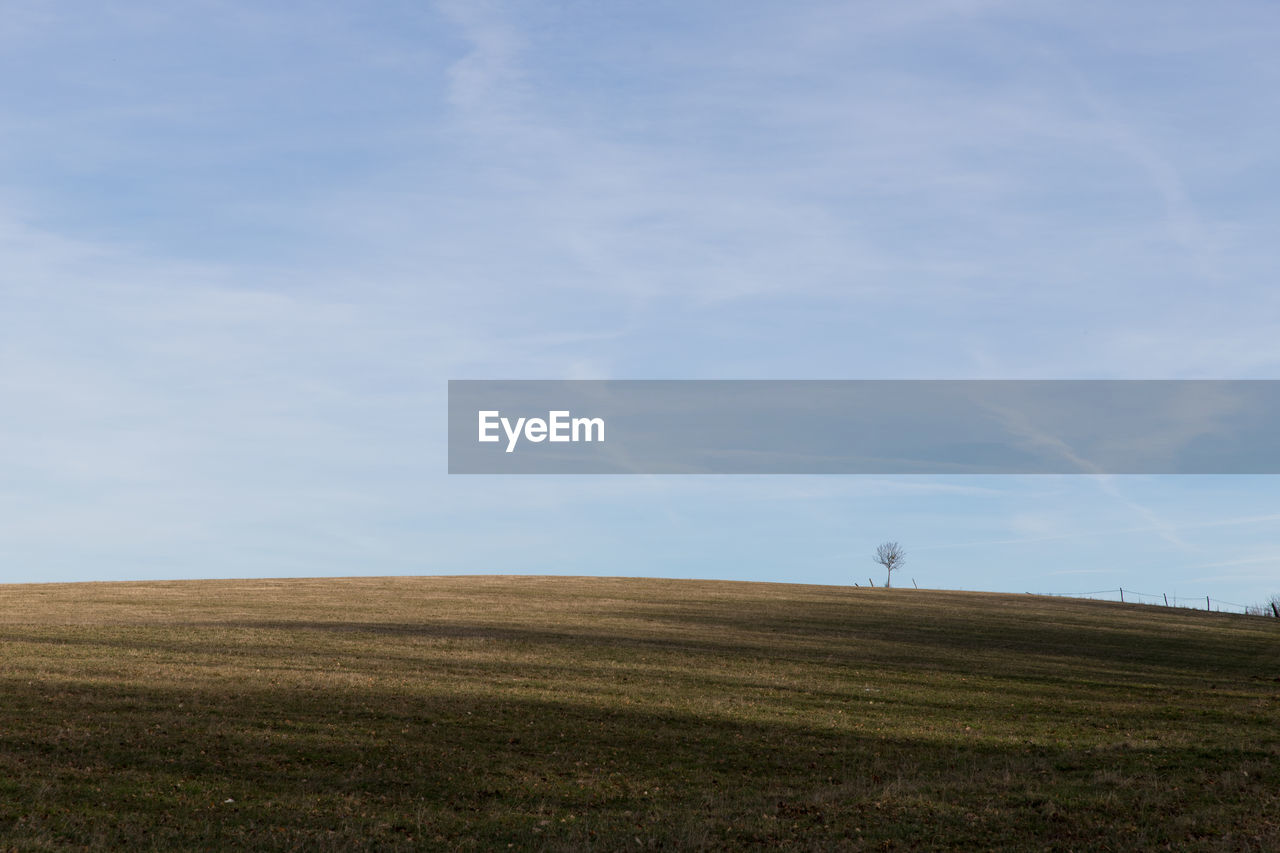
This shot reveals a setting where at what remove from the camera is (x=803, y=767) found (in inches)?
883

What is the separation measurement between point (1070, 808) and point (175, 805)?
16.0 m

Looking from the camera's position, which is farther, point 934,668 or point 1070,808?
point 934,668

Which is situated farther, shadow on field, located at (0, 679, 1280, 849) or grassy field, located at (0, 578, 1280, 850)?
grassy field, located at (0, 578, 1280, 850)

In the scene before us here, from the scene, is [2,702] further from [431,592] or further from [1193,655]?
[1193,655]

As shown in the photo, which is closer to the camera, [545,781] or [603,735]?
[545,781]

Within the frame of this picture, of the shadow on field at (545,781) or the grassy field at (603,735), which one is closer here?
the shadow on field at (545,781)

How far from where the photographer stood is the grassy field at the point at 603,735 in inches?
659

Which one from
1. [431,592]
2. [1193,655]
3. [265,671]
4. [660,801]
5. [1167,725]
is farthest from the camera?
[431,592]

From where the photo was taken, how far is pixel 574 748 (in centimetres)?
2323

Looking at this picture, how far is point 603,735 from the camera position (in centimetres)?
2472

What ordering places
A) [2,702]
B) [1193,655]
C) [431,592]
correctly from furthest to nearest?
[431,592] → [1193,655] → [2,702]

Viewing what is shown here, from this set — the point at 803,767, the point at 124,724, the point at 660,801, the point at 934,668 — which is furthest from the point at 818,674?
the point at 124,724

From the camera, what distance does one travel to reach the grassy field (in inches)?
659

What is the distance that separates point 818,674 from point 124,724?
23.5 meters
